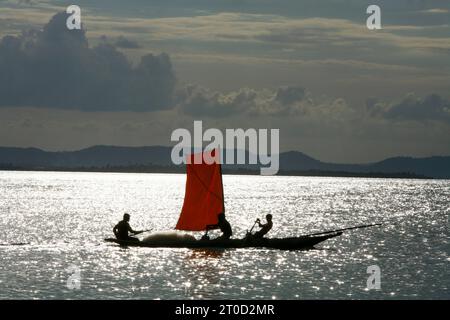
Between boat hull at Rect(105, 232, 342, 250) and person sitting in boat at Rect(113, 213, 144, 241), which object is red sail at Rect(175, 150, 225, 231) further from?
person sitting in boat at Rect(113, 213, 144, 241)

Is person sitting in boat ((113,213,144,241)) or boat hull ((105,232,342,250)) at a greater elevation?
person sitting in boat ((113,213,144,241))

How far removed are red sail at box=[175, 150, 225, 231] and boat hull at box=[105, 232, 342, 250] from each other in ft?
4.85

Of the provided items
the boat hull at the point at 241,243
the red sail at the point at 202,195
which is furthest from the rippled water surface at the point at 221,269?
the red sail at the point at 202,195

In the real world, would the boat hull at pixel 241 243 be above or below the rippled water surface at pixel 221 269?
above

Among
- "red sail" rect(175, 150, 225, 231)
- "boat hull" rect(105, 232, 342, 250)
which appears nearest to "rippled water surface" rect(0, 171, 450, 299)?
"boat hull" rect(105, 232, 342, 250)

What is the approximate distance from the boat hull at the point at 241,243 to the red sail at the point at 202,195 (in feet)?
4.85

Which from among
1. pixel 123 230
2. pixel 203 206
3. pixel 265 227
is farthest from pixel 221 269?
pixel 123 230

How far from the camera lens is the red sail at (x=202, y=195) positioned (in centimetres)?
5416

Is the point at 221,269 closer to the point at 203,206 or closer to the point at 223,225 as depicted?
the point at 223,225

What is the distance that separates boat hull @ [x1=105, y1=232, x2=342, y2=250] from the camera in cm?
5197

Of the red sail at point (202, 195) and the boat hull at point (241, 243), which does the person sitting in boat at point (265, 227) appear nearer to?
the boat hull at point (241, 243)
